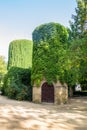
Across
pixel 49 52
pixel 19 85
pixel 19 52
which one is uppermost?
pixel 19 52

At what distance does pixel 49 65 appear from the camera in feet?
72.3

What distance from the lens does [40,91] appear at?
872 inches

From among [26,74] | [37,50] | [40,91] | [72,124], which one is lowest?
[72,124]

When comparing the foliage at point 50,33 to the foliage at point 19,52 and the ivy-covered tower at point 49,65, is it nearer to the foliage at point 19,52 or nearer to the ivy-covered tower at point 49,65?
the ivy-covered tower at point 49,65

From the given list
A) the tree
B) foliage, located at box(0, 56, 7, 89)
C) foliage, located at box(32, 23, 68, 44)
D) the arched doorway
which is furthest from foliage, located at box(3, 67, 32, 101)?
foliage, located at box(0, 56, 7, 89)

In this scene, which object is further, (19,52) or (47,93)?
(19,52)

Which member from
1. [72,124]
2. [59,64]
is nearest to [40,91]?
[59,64]

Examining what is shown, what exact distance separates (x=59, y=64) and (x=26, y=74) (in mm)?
5429

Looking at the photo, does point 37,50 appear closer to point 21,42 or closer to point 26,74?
point 26,74

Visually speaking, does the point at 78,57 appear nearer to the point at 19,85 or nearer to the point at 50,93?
the point at 50,93

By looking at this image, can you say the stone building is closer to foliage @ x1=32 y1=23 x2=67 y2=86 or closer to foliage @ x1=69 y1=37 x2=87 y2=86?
foliage @ x1=32 y1=23 x2=67 y2=86

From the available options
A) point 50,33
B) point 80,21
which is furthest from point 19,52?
point 80,21

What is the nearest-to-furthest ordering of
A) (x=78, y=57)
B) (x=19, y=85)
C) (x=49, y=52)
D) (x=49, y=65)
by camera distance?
(x=78, y=57)
(x=49, y=65)
(x=49, y=52)
(x=19, y=85)

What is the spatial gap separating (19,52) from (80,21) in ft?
51.7
